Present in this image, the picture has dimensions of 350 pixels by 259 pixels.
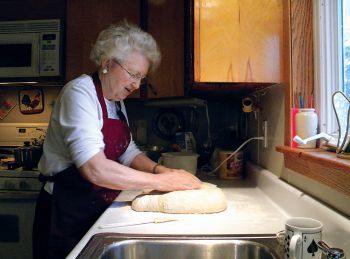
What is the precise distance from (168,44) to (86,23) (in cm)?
58

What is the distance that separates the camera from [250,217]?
97 centimetres

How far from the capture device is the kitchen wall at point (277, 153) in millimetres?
768

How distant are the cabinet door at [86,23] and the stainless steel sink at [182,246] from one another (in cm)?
158

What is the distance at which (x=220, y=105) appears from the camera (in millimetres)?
2299

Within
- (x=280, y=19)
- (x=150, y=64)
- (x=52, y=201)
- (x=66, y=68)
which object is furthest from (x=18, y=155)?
(x=280, y=19)

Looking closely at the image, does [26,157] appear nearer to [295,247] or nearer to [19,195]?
[19,195]

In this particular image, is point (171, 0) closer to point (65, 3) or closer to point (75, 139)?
point (65, 3)

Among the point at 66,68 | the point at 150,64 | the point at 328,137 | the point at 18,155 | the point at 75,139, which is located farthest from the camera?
the point at 66,68

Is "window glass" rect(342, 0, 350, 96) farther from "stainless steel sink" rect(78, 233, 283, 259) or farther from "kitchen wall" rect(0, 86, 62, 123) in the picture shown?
"kitchen wall" rect(0, 86, 62, 123)

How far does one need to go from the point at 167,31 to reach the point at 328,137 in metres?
1.45

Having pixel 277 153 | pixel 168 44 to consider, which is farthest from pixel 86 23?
pixel 277 153

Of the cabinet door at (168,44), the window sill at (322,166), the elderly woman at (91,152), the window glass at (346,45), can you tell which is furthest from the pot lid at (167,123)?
the window glass at (346,45)

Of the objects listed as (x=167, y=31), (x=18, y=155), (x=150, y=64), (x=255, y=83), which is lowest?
(x=18, y=155)

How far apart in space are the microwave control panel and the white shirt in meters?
1.09
